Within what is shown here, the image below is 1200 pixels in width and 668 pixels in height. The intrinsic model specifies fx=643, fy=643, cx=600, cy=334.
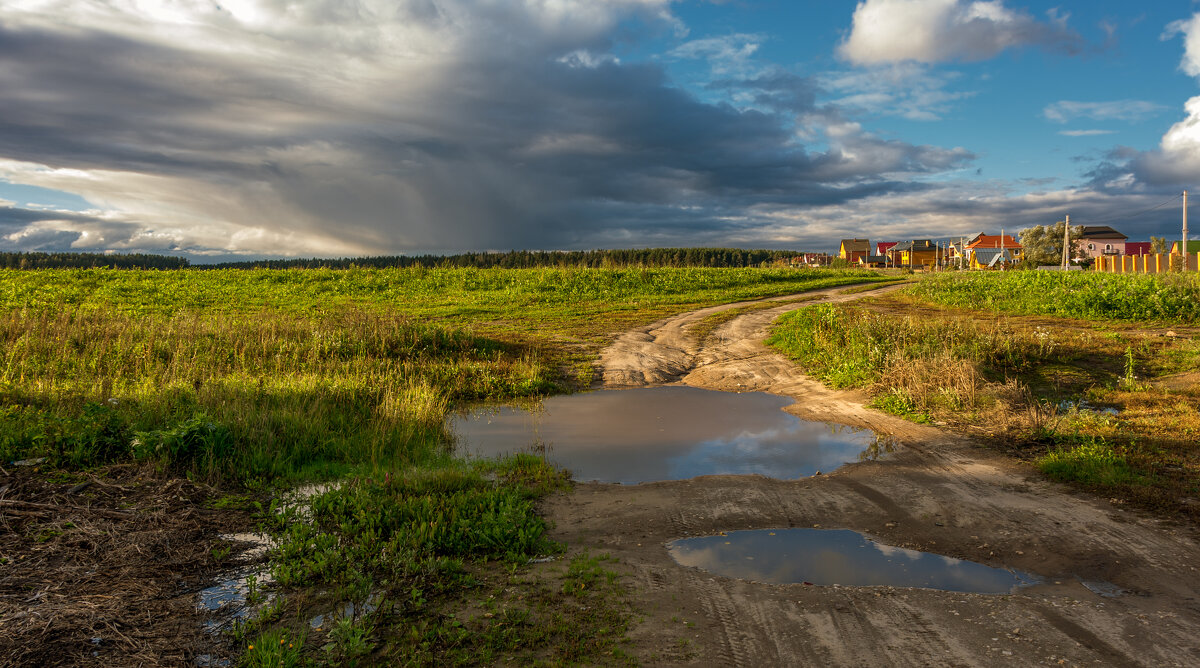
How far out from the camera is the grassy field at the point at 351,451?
13.4 feet

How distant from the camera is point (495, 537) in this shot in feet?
17.5

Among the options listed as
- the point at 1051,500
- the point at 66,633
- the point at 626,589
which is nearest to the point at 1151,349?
the point at 1051,500

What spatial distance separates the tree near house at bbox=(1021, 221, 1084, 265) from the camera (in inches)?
2721

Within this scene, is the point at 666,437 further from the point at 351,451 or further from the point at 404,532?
the point at 404,532

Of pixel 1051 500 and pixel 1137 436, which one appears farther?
pixel 1137 436

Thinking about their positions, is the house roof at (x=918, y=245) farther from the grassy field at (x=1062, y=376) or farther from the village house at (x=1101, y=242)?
the grassy field at (x=1062, y=376)

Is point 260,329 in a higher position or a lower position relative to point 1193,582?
higher

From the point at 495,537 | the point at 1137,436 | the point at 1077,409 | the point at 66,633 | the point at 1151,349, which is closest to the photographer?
the point at 66,633

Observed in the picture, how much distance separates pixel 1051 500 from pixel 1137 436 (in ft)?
9.21

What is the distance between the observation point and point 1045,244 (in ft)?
238

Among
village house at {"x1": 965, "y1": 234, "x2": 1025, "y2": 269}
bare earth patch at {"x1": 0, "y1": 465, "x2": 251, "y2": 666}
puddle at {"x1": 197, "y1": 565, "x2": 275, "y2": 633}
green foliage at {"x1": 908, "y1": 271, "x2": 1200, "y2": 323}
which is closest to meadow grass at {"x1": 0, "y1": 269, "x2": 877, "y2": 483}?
bare earth patch at {"x1": 0, "y1": 465, "x2": 251, "y2": 666}

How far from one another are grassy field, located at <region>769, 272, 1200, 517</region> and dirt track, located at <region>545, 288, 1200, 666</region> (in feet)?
2.51

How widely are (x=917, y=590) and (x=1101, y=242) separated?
106m

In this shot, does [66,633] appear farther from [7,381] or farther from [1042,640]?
[7,381]
